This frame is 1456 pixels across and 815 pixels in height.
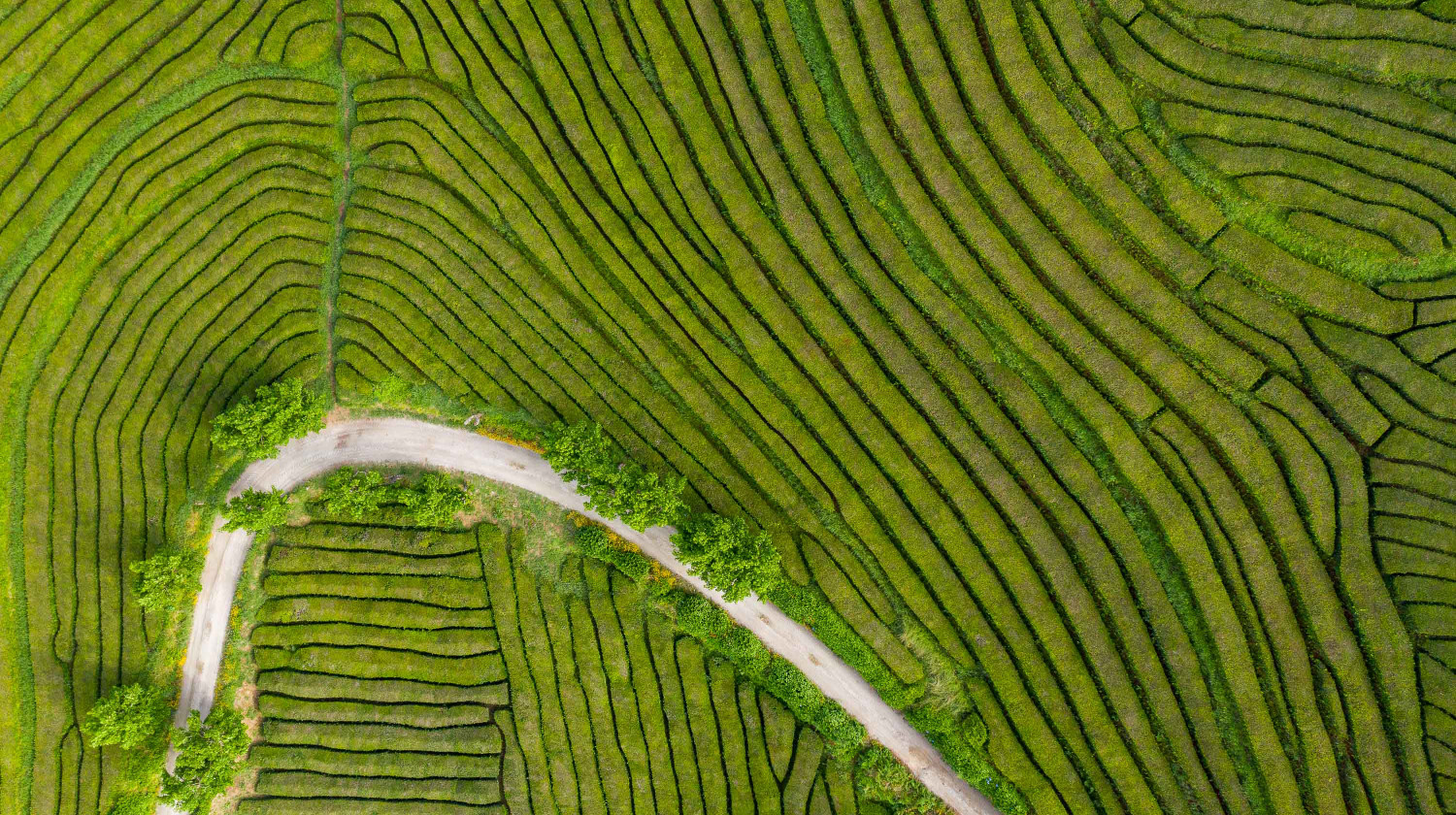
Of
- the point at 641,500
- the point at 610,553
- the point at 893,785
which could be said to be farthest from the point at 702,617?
the point at 893,785

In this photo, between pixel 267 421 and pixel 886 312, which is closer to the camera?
pixel 267 421

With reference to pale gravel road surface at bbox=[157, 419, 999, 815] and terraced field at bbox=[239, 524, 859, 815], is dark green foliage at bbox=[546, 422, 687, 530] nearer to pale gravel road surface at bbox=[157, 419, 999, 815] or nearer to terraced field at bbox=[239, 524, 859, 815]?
pale gravel road surface at bbox=[157, 419, 999, 815]

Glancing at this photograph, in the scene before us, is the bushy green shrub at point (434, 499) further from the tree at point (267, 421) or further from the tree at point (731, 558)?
the tree at point (731, 558)

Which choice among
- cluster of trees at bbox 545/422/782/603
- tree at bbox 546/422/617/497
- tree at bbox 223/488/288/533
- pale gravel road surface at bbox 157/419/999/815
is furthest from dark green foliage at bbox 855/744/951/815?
tree at bbox 223/488/288/533

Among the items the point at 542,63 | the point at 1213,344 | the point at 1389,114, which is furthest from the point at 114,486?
the point at 1389,114

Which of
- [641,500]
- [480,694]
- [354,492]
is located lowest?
[480,694]

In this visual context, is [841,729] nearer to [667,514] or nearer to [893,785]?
[893,785]

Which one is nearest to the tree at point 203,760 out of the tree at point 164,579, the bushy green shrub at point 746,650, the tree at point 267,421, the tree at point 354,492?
the tree at point 164,579
